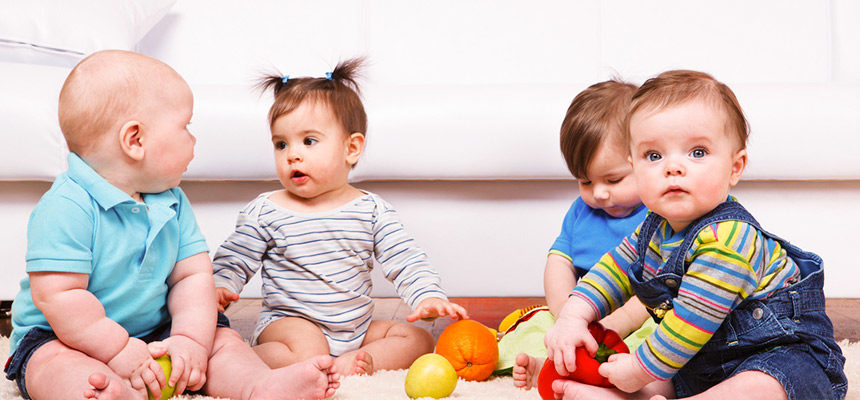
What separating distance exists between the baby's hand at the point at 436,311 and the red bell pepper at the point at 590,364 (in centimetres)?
21

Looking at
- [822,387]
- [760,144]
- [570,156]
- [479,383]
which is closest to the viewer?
[822,387]

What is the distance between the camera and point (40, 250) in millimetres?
925

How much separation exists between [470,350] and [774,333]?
1.41 feet

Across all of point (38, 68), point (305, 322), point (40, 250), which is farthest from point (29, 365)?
point (38, 68)

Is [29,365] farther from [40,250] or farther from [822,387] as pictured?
[822,387]

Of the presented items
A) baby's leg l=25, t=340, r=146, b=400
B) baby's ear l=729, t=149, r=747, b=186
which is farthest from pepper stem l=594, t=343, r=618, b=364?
baby's leg l=25, t=340, r=146, b=400

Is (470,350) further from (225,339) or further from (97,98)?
(97,98)

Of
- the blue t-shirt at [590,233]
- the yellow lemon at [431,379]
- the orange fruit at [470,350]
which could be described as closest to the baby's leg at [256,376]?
the yellow lemon at [431,379]

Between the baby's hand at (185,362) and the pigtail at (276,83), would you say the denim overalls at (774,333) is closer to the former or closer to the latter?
the baby's hand at (185,362)

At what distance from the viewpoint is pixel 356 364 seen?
116 centimetres

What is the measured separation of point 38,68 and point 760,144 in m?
1.41

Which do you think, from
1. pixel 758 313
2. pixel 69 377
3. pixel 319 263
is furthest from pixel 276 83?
pixel 758 313

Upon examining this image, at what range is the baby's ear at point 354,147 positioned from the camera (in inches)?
53.0

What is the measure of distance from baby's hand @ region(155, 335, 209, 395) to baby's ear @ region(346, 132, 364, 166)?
0.47m
